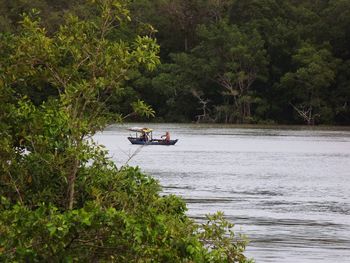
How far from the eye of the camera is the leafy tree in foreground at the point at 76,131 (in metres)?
11.0

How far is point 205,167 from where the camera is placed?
5241 centimetres

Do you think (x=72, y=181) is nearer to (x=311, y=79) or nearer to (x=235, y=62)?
(x=311, y=79)

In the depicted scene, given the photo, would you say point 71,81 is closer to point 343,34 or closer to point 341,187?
point 341,187

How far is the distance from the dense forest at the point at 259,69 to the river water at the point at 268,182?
29.2ft

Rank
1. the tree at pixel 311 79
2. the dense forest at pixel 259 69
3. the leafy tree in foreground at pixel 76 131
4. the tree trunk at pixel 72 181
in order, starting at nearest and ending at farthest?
the leafy tree in foreground at pixel 76 131 → the tree trunk at pixel 72 181 → the tree at pixel 311 79 → the dense forest at pixel 259 69

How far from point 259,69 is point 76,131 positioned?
88.2 metres

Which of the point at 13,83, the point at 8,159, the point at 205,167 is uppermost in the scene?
the point at 13,83

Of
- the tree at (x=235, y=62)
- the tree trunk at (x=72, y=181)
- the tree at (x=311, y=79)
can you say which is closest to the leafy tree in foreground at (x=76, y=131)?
the tree trunk at (x=72, y=181)

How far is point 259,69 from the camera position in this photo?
324ft

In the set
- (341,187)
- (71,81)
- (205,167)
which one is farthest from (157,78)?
(71,81)

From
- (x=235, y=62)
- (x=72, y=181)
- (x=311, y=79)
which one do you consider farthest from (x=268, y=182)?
(x=235, y=62)

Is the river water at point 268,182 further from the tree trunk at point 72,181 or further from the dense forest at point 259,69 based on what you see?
the dense forest at point 259,69

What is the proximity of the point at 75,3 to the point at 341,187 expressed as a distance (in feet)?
228

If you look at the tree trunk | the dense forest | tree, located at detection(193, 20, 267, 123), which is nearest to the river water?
the tree trunk
